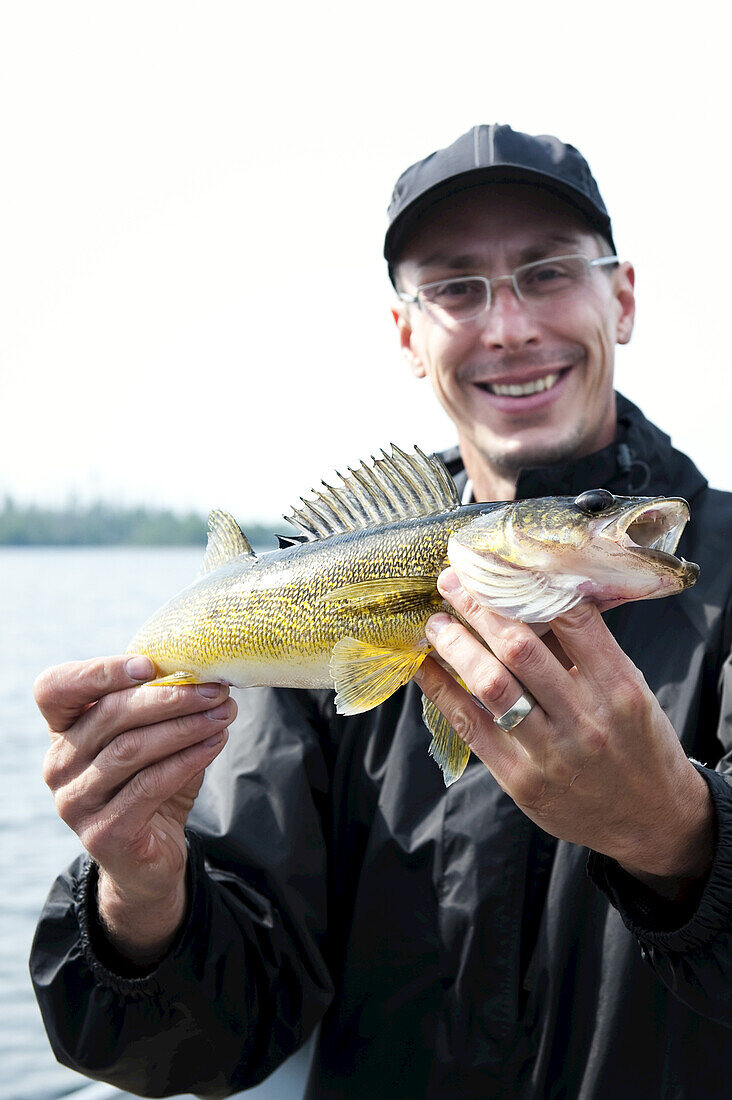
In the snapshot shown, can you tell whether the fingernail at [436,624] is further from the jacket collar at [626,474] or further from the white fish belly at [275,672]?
the jacket collar at [626,474]

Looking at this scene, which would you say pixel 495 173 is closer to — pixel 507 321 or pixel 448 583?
pixel 507 321

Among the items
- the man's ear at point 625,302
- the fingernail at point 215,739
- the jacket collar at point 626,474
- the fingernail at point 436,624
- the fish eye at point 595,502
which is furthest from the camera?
the man's ear at point 625,302

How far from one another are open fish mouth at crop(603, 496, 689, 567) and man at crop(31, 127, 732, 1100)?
0.21m

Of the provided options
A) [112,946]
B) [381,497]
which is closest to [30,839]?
[112,946]

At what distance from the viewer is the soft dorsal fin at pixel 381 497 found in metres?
2.87

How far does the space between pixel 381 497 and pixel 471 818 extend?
1377 mm

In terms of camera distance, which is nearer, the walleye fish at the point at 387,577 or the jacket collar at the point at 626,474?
the walleye fish at the point at 387,577

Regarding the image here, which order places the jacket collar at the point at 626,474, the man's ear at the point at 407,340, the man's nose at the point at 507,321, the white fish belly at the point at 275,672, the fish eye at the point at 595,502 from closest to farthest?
the fish eye at the point at 595,502
the white fish belly at the point at 275,672
the jacket collar at the point at 626,474
the man's nose at the point at 507,321
the man's ear at the point at 407,340

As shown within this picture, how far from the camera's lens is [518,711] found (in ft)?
7.59

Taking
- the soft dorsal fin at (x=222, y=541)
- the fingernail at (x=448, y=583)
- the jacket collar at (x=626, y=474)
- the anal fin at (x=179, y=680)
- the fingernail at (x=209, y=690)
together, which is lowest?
the fingernail at (x=209, y=690)

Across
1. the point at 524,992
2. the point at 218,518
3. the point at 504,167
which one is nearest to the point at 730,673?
the point at 524,992

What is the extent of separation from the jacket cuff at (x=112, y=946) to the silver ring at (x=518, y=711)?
1555mm

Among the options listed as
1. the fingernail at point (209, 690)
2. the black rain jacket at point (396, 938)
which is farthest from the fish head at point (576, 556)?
the black rain jacket at point (396, 938)

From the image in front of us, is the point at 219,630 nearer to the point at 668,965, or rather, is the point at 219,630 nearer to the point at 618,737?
the point at 618,737
